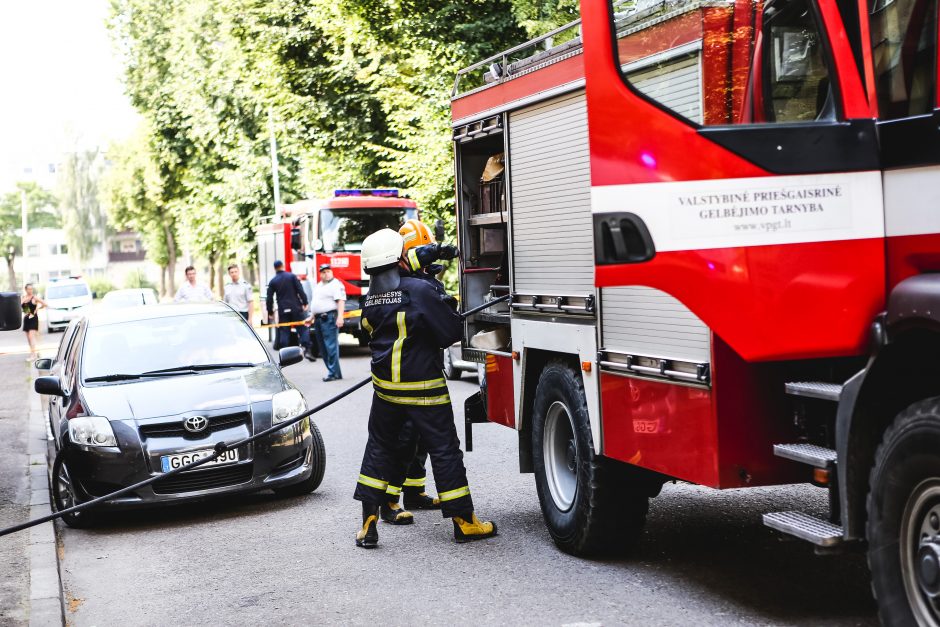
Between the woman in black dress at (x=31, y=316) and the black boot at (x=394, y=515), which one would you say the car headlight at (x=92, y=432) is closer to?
the black boot at (x=394, y=515)

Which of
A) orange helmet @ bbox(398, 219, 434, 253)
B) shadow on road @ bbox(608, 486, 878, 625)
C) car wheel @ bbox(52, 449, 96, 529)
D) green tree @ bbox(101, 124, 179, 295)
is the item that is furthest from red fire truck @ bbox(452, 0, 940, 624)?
green tree @ bbox(101, 124, 179, 295)

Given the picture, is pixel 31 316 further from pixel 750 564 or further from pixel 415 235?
pixel 750 564

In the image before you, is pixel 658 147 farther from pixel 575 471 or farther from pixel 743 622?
pixel 575 471

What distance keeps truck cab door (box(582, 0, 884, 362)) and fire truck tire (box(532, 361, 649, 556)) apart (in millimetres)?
1843

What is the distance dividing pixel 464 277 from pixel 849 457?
4453 mm

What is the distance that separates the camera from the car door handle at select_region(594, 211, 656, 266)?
15.3 ft

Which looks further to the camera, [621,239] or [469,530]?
[469,530]

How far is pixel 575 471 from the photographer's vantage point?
22.2 feet

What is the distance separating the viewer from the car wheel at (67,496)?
8516 mm

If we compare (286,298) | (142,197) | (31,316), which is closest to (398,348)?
(286,298)

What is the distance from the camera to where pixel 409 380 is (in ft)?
24.2

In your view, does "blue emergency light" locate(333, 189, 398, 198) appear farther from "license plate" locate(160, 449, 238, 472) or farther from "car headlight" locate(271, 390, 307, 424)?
"license plate" locate(160, 449, 238, 472)

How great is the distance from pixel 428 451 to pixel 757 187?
336 centimetres

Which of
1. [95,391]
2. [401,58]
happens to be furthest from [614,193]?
[401,58]
